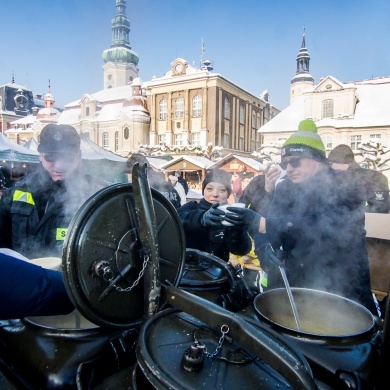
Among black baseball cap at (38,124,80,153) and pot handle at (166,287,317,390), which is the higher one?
black baseball cap at (38,124,80,153)

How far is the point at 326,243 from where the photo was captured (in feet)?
6.65

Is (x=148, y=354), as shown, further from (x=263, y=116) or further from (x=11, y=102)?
(x=11, y=102)

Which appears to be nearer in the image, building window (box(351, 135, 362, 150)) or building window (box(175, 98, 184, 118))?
building window (box(351, 135, 362, 150))

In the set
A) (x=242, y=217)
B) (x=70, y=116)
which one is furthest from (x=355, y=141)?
(x=70, y=116)

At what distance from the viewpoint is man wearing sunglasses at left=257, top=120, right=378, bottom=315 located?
6.40ft

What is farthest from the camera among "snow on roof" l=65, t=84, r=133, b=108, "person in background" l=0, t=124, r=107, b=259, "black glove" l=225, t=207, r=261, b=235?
"snow on roof" l=65, t=84, r=133, b=108

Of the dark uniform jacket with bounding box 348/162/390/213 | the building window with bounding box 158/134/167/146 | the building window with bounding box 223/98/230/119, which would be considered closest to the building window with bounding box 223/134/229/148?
the building window with bounding box 223/98/230/119

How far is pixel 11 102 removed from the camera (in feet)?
160

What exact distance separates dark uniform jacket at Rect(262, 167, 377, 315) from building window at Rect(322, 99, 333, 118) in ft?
91.0

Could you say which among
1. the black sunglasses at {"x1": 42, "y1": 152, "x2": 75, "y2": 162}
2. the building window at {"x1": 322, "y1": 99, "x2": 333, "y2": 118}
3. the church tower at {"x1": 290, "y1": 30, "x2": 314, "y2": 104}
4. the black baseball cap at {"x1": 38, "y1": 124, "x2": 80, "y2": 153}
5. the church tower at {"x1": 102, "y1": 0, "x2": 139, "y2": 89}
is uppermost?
the church tower at {"x1": 102, "y1": 0, "x2": 139, "y2": 89}

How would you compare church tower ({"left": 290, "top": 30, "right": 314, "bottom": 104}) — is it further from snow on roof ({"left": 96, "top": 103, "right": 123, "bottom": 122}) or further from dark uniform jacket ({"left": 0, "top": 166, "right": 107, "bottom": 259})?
dark uniform jacket ({"left": 0, "top": 166, "right": 107, "bottom": 259})

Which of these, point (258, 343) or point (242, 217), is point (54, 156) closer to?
point (242, 217)

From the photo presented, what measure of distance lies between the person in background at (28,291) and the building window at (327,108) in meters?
29.3

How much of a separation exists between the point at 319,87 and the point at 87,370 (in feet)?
98.8
